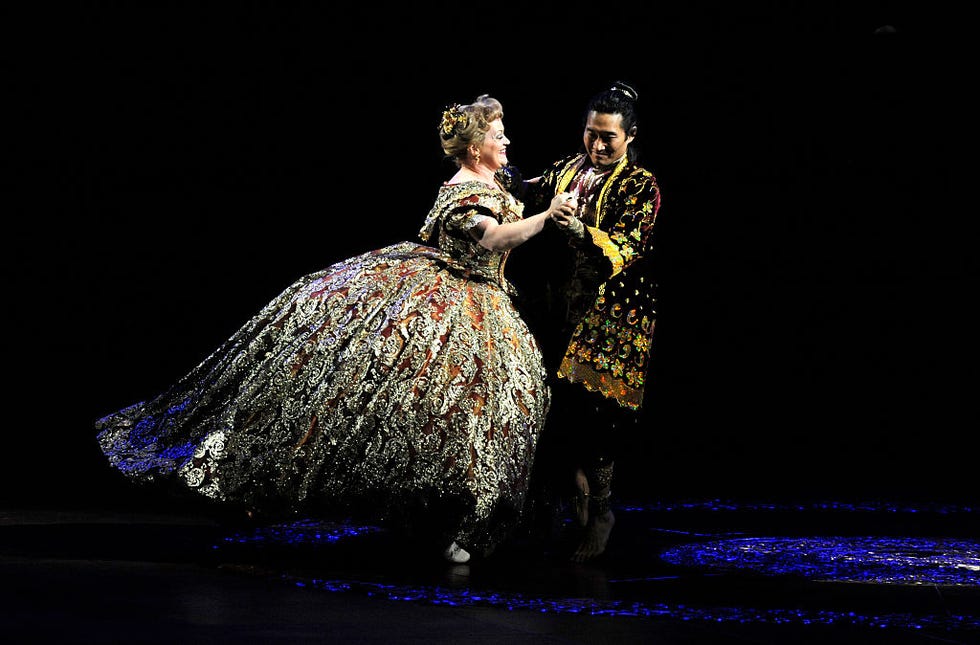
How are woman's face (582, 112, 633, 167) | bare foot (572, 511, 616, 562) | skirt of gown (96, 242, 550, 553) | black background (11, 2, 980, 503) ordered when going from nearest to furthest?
skirt of gown (96, 242, 550, 553), bare foot (572, 511, 616, 562), woman's face (582, 112, 633, 167), black background (11, 2, 980, 503)

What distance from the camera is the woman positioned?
136 inches

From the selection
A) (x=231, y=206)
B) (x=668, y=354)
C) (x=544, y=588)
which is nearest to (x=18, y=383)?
(x=231, y=206)

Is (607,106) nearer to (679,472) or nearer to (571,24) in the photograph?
(571,24)

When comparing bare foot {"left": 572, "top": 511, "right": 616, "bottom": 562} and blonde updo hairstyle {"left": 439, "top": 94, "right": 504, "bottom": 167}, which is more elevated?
blonde updo hairstyle {"left": 439, "top": 94, "right": 504, "bottom": 167}

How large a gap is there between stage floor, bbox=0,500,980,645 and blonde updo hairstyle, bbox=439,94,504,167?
111 cm

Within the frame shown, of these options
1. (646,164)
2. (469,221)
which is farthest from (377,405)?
(646,164)

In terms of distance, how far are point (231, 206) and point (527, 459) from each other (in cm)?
249


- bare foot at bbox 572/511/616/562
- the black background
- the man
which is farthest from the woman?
the black background

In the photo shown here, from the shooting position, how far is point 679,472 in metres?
5.74

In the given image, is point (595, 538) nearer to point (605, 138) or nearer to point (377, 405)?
point (377, 405)

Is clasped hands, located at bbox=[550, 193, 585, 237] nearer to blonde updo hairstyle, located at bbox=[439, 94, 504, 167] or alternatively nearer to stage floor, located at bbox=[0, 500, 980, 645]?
blonde updo hairstyle, located at bbox=[439, 94, 504, 167]

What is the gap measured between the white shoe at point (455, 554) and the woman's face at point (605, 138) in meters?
1.11

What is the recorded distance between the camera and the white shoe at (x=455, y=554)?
3.52 meters

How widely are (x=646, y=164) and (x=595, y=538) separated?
6.97ft
